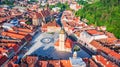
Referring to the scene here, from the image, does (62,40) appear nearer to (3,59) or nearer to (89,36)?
(89,36)

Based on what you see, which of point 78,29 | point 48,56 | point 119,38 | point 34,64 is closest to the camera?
point 34,64

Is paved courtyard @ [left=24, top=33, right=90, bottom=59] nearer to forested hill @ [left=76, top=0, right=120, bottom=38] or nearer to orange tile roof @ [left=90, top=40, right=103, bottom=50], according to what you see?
orange tile roof @ [left=90, top=40, right=103, bottom=50]

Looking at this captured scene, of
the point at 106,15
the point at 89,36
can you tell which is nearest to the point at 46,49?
the point at 89,36

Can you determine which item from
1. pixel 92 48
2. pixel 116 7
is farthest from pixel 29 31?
pixel 116 7

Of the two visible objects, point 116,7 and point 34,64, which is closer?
Result: point 34,64

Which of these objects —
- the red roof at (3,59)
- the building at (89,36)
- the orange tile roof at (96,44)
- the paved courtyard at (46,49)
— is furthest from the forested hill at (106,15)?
the red roof at (3,59)

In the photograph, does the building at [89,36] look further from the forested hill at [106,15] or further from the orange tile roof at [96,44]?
the forested hill at [106,15]

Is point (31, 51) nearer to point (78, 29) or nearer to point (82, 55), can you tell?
point (82, 55)
